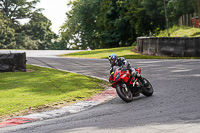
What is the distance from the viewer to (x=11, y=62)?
1925 cm

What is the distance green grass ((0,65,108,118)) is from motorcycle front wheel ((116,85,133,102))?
1845 mm

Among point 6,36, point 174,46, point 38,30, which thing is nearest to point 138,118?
point 174,46

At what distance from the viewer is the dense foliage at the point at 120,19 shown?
48.0m

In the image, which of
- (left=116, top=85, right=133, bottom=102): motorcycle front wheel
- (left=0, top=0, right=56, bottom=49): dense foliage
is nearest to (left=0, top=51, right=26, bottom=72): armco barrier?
(left=116, top=85, right=133, bottom=102): motorcycle front wheel

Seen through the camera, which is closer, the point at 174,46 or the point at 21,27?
the point at 174,46

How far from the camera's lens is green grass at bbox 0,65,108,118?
10.2m

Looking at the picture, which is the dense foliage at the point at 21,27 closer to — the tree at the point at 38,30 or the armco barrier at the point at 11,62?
the tree at the point at 38,30

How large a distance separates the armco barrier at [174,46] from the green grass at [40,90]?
1296cm

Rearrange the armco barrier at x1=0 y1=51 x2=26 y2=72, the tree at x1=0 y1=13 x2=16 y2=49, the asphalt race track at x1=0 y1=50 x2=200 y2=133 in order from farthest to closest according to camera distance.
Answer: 1. the tree at x1=0 y1=13 x2=16 y2=49
2. the armco barrier at x1=0 y1=51 x2=26 y2=72
3. the asphalt race track at x1=0 y1=50 x2=200 y2=133

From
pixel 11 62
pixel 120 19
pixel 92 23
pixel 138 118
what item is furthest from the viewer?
pixel 92 23

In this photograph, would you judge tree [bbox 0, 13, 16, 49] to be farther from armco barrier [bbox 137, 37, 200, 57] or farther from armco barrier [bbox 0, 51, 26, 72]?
armco barrier [bbox 0, 51, 26, 72]

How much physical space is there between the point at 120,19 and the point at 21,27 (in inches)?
1072

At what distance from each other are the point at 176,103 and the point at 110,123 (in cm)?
262

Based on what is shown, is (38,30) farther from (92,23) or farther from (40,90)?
(40,90)
